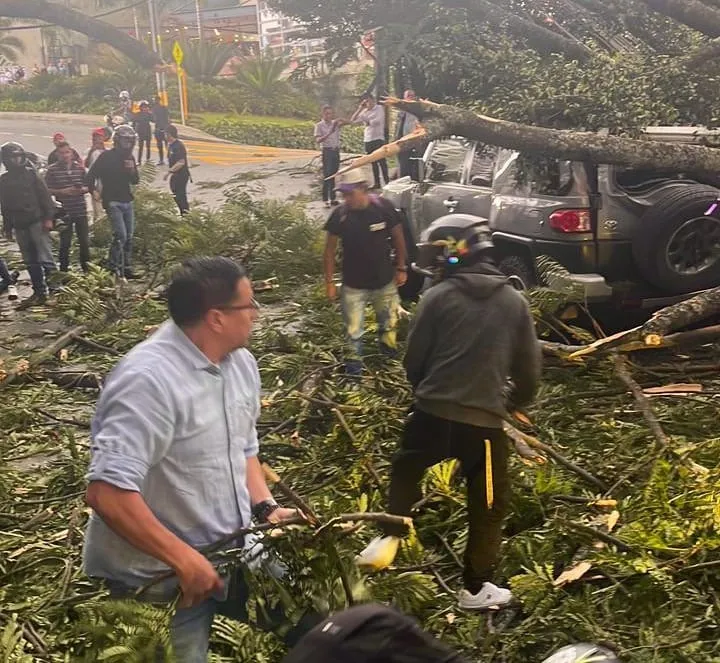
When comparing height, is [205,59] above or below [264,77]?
above

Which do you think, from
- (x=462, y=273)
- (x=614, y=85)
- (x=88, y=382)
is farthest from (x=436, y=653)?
(x=614, y=85)

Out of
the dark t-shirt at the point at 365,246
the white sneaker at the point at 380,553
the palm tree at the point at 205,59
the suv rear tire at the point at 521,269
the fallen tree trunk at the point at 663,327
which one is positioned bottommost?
the white sneaker at the point at 380,553

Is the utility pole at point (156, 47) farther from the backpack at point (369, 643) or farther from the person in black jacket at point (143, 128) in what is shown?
the backpack at point (369, 643)

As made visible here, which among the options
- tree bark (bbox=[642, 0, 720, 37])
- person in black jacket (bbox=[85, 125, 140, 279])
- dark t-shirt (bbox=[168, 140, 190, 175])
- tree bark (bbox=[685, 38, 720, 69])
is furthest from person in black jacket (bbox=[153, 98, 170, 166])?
tree bark (bbox=[685, 38, 720, 69])

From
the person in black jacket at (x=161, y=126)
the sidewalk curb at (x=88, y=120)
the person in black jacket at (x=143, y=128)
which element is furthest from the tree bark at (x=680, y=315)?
the sidewalk curb at (x=88, y=120)

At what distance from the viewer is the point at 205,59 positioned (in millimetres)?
33812

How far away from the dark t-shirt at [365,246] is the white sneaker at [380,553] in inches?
124

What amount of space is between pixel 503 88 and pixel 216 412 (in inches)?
278

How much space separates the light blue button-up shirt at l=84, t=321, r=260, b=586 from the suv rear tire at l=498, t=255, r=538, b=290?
476 centimetres

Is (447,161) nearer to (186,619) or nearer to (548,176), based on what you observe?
(548,176)

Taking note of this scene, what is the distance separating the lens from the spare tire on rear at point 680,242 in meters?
6.50

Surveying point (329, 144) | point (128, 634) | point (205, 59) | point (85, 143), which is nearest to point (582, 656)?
point (128, 634)

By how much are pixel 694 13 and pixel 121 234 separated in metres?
6.72

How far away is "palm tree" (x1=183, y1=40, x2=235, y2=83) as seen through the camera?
33.7 m
